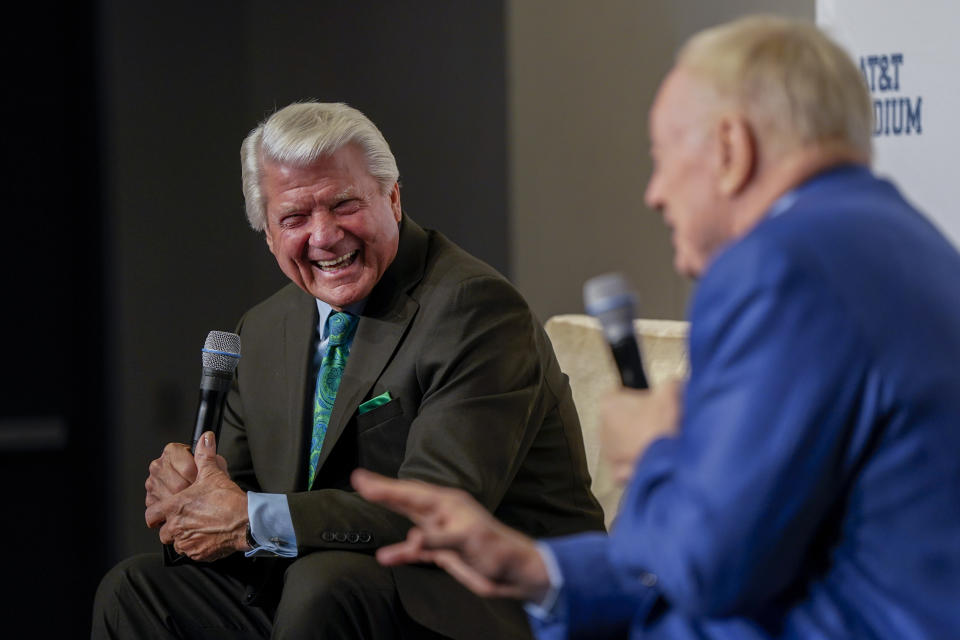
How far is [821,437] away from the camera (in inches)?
42.2

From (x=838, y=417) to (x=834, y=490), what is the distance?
8 cm

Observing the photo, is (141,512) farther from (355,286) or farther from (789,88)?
(789,88)

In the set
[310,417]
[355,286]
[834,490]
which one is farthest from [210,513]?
[834,490]

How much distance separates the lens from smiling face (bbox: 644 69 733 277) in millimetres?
1185

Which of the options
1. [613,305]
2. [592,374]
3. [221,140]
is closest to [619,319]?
[613,305]

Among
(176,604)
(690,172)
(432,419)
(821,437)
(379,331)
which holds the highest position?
(690,172)

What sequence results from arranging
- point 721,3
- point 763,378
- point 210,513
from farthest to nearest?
point 721,3, point 210,513, point 763,378

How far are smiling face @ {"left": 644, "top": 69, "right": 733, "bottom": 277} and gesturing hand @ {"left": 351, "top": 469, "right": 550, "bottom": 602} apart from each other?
0.32m

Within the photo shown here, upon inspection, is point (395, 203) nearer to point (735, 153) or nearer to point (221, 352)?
point (221, 352)

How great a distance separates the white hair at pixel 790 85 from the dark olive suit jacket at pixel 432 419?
3.23 ft

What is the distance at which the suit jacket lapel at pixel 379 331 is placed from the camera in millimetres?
2197

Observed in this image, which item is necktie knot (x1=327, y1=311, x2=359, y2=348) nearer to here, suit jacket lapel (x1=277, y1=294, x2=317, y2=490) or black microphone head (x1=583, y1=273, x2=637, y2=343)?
suit jacket lapel (x1=277, y1=294, x2=317, y2=490)

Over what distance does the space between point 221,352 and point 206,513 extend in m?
0.27

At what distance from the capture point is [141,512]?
3.50 m
